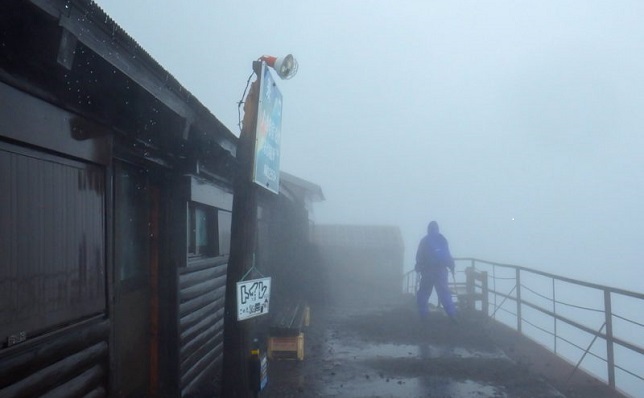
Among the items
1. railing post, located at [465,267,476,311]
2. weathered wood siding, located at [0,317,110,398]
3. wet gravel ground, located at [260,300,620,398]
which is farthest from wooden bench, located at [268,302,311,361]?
railing post, located at [465,267,476,311]

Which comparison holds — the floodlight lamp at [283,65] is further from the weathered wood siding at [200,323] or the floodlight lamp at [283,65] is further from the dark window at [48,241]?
the weathered wood siding at [200,323]

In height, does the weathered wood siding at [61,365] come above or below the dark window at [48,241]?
below

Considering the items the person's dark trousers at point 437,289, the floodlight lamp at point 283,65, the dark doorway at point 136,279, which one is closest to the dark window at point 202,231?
the dark doorway at point 136,279

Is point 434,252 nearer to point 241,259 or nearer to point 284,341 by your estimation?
point 284,341

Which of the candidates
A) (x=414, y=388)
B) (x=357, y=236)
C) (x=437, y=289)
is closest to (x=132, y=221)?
(x=414, y=388)

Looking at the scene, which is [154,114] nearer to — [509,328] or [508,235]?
[509,328]

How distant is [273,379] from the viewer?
7.73 metres

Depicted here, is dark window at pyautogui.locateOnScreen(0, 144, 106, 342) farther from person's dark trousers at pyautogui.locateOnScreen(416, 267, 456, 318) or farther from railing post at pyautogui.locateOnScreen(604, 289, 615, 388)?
person's dark trousers at pyautogui.locateOnScreen(416, 267, 456, 318)

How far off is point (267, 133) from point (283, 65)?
2.10 feet

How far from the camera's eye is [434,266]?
40.3ft

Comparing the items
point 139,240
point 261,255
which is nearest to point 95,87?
point 139,240

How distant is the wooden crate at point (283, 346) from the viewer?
8703mm

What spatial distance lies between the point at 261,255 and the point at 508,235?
109977mm

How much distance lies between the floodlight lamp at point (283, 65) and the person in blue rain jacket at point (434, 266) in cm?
722
